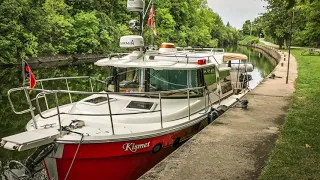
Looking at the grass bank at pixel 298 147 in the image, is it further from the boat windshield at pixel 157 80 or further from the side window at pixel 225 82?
the boat windshield at pixel 157 80

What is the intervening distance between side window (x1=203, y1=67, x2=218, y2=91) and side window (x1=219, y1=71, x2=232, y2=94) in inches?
19.9

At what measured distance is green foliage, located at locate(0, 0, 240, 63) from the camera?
32938 mm

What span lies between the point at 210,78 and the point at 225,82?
183 cm

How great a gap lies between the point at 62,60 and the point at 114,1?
18.3 metres

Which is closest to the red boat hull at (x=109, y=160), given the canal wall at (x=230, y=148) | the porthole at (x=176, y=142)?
the porthole at (x=176, y=142)

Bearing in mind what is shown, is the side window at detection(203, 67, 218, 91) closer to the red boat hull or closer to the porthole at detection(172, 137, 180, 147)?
the porthole at detection(172, 137, 180, 147)

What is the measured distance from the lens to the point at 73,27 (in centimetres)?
4406

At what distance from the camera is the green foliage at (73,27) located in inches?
1297

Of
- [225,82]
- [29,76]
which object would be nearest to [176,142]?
[29,76]

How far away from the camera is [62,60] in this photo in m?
41.2

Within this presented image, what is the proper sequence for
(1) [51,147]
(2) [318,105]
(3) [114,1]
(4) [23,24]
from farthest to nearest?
(3) [114,1] → (4) [23,24] → (2) [318,105] → (1) [51,147]

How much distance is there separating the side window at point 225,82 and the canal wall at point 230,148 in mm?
1125

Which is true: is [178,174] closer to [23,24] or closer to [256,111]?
[256,111]

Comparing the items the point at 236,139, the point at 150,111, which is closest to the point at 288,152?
the point at 236,139
